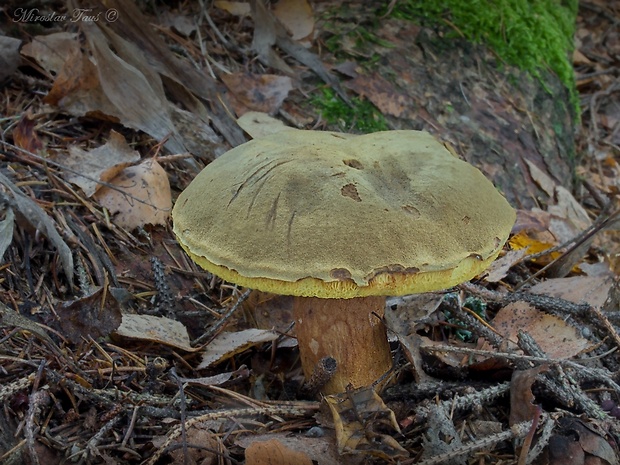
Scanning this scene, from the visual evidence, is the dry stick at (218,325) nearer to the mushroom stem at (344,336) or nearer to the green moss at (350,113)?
the mushroom stem at (344,336)

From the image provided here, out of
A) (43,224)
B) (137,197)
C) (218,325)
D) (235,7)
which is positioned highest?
(235,7)

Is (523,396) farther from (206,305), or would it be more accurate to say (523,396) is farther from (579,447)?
(206,305)

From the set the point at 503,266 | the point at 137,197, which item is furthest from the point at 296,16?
the point at 503,266

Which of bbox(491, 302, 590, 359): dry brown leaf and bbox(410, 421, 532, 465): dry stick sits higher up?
bbox(410, 421, 532, 465): dry stick

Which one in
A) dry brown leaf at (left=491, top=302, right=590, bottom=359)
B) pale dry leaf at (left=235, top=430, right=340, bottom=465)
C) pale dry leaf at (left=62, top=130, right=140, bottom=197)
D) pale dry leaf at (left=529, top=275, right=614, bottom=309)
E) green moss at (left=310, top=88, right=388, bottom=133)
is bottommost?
pale dry leaf at (left=529, top=275, right=614, bottom=309)

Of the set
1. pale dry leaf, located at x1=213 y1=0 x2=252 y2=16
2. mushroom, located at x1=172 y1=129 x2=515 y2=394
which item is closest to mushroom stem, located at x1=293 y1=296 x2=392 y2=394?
mushroom, located at x1=172 y1=129 x2=515 y2=394

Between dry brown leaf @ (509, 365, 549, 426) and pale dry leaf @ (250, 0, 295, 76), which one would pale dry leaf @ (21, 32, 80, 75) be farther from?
dry brown leaf @ (509, 365, 549, 426)

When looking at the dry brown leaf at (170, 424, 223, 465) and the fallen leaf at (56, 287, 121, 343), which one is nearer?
the dry brown leaf at (170, 424, 223, 465)

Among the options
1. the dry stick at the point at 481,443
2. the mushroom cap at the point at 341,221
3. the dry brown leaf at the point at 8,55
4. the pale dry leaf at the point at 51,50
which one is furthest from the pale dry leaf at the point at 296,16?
the dry stick at the point at 481,443
